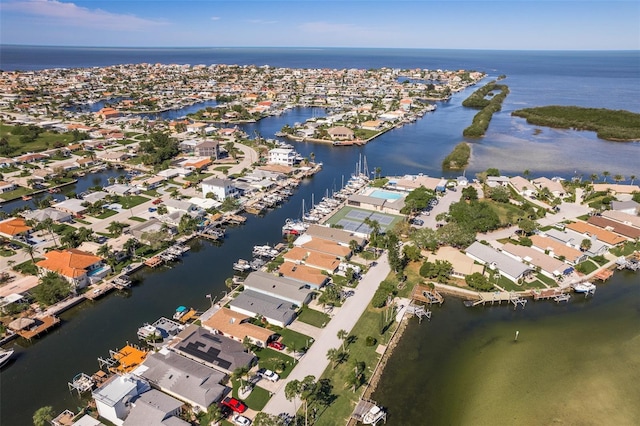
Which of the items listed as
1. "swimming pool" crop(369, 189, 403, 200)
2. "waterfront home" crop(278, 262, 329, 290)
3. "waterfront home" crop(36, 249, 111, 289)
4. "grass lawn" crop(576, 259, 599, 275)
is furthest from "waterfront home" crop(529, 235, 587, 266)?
"waterfront home" crop(36, 249, 111, 289)

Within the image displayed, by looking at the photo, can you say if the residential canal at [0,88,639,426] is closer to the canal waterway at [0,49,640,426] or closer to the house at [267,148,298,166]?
the canal waterway at [0,49,640,426]

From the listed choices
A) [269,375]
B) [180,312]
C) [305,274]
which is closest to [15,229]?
[180,312]

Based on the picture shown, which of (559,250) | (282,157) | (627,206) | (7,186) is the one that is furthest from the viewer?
(282,157)

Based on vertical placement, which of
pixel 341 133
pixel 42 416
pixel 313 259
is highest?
pixel 341 133

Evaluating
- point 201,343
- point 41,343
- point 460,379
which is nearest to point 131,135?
point 41,343

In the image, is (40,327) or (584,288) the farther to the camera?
(584,288)

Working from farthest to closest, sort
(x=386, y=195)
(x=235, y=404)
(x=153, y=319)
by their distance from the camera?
(x=386, y=195) → (x=153, y=319) → (x=235, y=404)

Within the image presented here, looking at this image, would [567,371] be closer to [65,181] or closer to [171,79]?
[65,181]

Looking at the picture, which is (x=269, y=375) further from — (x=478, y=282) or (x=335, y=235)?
(x=478, y=282)
